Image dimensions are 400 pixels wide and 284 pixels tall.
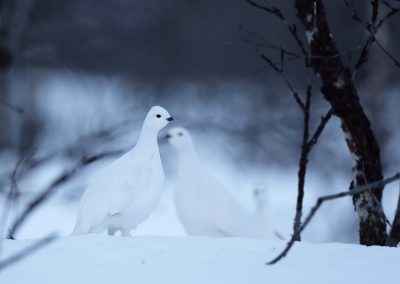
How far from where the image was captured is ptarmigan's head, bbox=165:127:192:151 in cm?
514

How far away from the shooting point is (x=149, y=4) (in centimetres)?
1001

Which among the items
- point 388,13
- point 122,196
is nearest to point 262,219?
point 122,196

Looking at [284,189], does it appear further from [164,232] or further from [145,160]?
[145,160]

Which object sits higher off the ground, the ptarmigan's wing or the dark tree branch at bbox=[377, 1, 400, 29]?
the dark tree branch at bbox=[377, 1, 400, 29]

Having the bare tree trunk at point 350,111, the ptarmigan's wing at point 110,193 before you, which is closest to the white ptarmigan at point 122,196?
the ptarmigan's wing at point 110,193

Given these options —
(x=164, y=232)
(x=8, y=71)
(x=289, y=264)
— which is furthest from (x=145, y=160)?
(x=164, y=232)

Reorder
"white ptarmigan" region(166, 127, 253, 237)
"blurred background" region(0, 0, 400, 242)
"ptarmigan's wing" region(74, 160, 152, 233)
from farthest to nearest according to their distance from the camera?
1. "blurred background" region(0, 0, 400, 242)
2. "white ptarmigan" region(166, 127, 253, 237)
3. "ptarmigan's wing" region(74, 160, 152, 233)

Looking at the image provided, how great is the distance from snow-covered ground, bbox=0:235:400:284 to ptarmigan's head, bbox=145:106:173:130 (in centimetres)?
127

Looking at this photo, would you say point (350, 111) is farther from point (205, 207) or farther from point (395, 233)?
point (205, 207)

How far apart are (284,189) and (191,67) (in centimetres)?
193

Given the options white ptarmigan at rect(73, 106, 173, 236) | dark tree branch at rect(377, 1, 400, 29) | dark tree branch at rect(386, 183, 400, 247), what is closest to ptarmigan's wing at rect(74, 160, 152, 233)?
white ptarmigan at rect(73, 106, 173, 236)

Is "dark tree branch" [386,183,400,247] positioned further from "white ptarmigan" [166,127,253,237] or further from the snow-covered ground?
"white ptarmigan" [166,127,253,237]

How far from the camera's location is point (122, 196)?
3.82 meters

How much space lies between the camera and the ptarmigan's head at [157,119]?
4250mm
